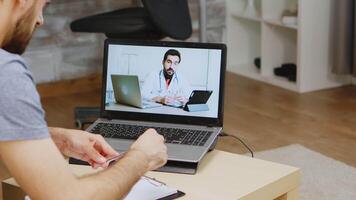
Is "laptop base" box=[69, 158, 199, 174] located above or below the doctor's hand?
below

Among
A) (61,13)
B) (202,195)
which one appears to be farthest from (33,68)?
(202,195)

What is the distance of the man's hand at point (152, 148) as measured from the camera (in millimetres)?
1256

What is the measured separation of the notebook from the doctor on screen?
39 cm

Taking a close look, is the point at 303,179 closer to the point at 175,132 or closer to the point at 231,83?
the point at 175,132

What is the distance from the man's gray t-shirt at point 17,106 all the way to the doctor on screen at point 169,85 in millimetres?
779

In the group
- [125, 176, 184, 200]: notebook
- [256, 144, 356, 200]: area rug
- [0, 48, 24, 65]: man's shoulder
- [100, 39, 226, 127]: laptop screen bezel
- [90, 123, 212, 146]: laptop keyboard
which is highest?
[0, 48, 24, 65]: man's shoulder

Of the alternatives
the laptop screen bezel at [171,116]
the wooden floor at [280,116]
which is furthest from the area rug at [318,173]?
the laptop screen bezel at [171,116]

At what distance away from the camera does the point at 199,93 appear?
5.88 ft

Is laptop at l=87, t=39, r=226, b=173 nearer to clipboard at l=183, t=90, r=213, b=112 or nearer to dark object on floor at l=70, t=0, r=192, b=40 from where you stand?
clipboard at l=183, t=90, r=213, b=112

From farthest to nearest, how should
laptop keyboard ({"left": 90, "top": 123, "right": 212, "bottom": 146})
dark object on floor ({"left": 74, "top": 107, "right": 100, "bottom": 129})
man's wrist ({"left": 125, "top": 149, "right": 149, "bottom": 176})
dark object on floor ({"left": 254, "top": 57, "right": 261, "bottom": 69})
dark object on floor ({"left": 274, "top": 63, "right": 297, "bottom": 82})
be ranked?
1. dark object on floor ({"left": 254, "top": 57, "right": 261, "bottom": 69})
2. dark object on floor ({"left": 274, "top": 63, "right": 297, "bottom": 82})
3. dark object on floor ({"left": 74, "top": 107, "right": 100, "bottom": 129})
4. laptop keyboard ({"left": 90, "top": 123, "right": 212, "bottom": 146})
5. man's wrist ({"left": 125, "top": 149, "right": 149, "bottom": 176})

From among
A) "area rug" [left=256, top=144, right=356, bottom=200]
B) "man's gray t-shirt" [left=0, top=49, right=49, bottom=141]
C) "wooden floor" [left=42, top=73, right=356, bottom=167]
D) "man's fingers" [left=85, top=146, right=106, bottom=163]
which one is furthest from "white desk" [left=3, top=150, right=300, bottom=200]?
"wooden floor" [left=42, top=73, right=356, bottom=167]

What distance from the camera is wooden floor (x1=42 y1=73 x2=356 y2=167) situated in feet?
9.74

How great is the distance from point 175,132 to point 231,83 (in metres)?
2.30

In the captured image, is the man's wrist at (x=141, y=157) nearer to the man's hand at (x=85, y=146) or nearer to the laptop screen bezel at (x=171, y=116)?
the man's hand at (x=85, y=146)
